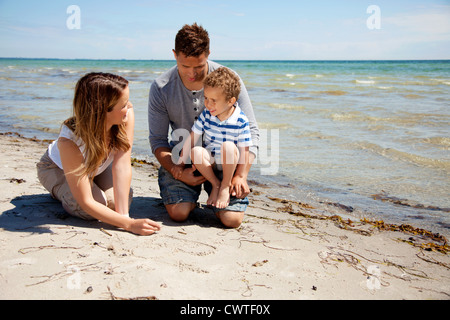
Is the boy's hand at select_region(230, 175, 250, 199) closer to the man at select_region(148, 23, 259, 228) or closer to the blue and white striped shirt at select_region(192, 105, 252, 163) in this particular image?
the man at select_region(148, 23, 259, 228)

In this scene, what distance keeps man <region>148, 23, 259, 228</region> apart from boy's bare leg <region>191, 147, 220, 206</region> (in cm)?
13

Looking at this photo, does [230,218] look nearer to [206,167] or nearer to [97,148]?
[206,167]

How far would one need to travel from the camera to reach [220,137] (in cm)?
337

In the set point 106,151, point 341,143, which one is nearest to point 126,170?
point 106,151

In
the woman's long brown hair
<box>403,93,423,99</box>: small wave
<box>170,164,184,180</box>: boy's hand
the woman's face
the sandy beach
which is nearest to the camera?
the sandy beach

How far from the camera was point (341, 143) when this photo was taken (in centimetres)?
661

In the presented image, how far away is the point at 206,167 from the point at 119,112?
0.88 metres

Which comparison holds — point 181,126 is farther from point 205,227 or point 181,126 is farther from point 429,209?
point 429,209

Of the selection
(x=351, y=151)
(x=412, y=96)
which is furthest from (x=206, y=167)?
(x=412, y=96)

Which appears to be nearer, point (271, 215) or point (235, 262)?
point (235, 262)

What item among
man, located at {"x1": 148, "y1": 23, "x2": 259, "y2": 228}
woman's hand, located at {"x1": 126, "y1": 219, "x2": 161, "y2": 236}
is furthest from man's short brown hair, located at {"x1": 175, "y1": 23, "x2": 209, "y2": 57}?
woman's hand, located at {"x1": 126, "y1": 219, "x2": 161, "y2": 236}

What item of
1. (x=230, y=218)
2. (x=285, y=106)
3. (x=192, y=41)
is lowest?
(x=230, y=218)

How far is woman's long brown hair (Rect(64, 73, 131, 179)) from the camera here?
271 centimetres
